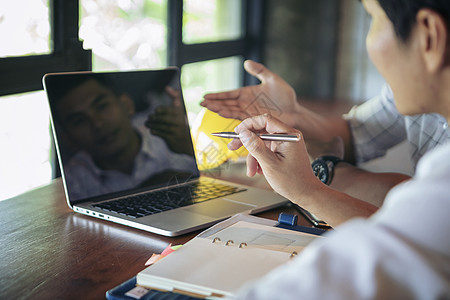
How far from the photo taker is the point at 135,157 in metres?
1.12

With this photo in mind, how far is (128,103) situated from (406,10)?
708 millimetres

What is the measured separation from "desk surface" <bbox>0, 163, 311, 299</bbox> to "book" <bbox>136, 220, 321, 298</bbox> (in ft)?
0.22

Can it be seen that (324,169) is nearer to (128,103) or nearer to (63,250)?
(128,103)

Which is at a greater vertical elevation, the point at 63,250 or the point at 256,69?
the point at 256,69

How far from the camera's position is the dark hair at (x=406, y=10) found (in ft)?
1.67

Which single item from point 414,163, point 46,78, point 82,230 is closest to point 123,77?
point 46,78

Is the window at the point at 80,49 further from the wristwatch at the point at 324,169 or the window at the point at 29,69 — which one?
the wristwatch at the point at 324,169

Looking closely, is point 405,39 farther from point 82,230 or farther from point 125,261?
point 82,230

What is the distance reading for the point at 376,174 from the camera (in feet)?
3.89

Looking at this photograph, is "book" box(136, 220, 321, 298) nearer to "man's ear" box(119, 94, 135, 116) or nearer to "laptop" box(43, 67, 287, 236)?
"laptop" box(43, 67, 287, 236)

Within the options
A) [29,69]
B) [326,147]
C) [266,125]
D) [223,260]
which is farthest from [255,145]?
[29,69]

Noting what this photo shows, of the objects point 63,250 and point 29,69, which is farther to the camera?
point 29,69

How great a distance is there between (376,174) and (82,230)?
0.64 m

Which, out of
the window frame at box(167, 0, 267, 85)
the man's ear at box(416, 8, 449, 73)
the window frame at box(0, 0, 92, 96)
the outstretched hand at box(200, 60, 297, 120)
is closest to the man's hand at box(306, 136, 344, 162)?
the outstretched hand at box(200, 60, 297, 120)
